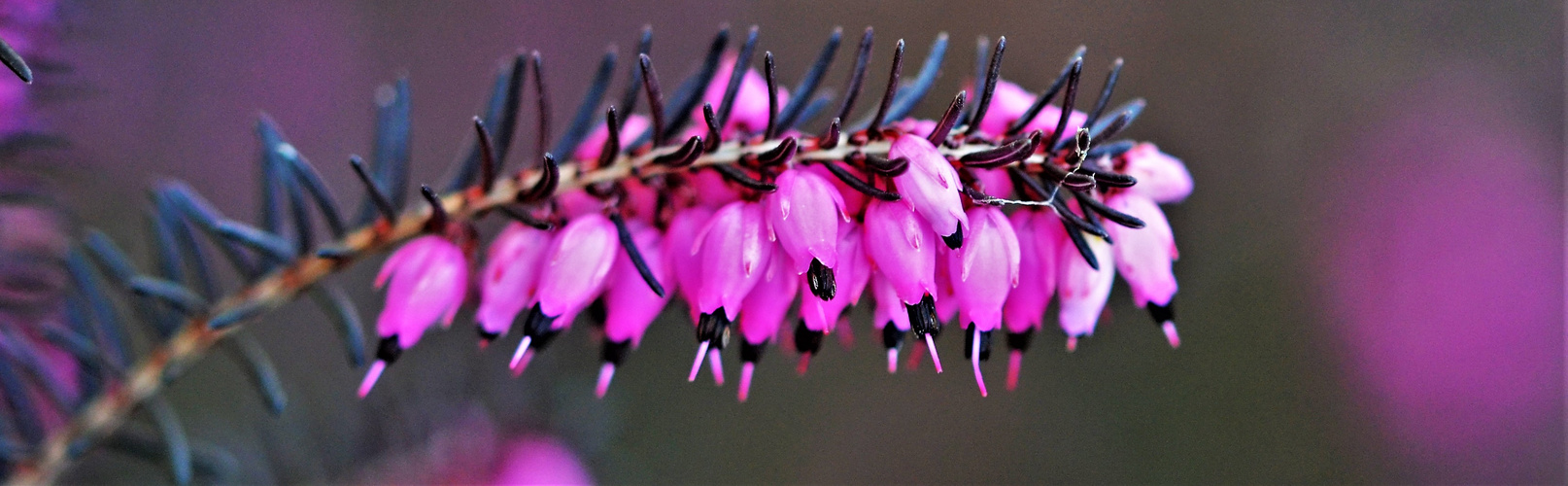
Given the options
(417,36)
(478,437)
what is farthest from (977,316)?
(417,36)

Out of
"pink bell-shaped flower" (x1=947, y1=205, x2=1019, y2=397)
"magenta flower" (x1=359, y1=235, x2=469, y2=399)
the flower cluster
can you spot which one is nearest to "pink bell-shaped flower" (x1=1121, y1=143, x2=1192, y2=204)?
the flower cluster

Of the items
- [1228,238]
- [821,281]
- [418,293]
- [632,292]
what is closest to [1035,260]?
[821,281]

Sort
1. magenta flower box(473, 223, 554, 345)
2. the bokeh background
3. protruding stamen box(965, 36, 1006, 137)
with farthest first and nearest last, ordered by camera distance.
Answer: the bokeh background → magenta flower box(473, 223, 554, 345) → protruding stamen box(965, 36, 1006, 137)

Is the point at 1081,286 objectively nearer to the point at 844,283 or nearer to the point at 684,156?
the point at 844,283

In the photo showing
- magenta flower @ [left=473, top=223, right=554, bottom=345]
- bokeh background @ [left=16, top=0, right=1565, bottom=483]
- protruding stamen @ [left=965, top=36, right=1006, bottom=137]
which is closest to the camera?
protruding stamen @ [left=965, top=36, right=1006, bottom=137]

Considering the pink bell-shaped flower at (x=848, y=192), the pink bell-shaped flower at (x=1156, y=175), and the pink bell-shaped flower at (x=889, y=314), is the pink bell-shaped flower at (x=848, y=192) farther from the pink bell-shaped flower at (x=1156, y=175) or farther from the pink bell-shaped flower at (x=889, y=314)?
the pink bell-shaped flower at (x=1156, y=175)

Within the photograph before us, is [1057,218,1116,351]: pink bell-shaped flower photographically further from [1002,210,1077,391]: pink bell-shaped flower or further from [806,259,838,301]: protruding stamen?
[806,259,838,301]: protruding stamen

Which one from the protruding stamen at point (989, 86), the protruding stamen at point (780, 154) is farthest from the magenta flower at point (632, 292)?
the protruding stamen at point (989, 86)

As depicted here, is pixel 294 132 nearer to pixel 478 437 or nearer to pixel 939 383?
pixel 478 437
